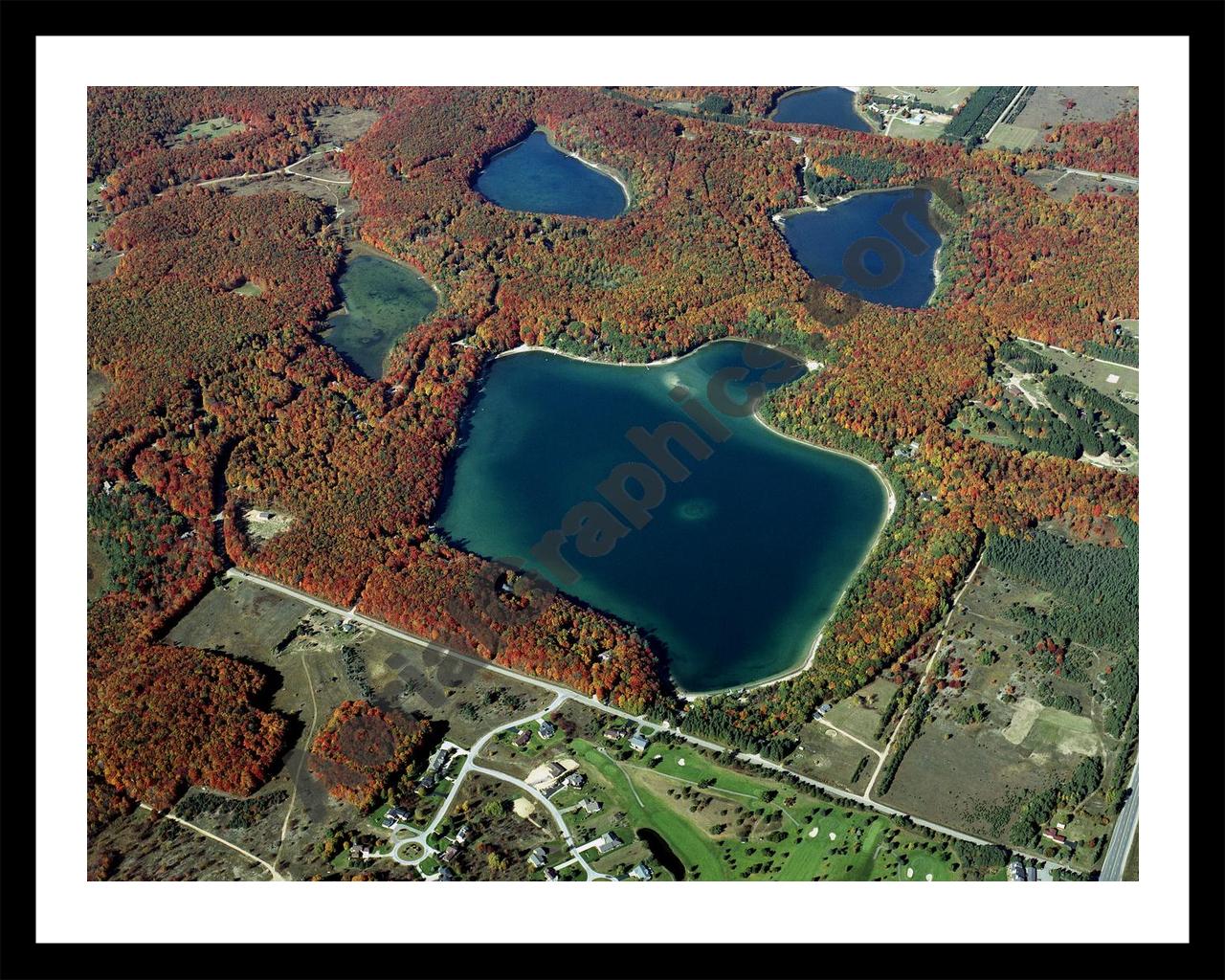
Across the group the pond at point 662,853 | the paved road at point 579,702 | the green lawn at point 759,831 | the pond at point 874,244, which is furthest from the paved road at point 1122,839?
the pond at point 874,244

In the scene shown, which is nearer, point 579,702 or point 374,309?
point 579,702

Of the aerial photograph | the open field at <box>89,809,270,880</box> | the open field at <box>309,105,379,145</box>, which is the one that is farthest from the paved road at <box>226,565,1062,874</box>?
the open field at <box>309,105,379,145</box>

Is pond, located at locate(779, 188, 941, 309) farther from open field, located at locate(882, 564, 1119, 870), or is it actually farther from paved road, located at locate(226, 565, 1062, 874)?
open field, located at locate(882, 564, 1119, 870)

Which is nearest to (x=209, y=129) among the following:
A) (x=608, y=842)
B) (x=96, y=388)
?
(x=96, y=388)

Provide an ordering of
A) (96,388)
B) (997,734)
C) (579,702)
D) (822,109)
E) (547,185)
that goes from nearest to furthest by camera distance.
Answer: (997,734), (579,702), (96,388), (547,185), (822,109)

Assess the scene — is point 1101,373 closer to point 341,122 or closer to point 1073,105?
point 1073,105

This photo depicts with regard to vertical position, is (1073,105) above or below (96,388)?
above

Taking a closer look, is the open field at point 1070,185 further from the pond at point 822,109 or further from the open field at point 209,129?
the open field at point 209,129
